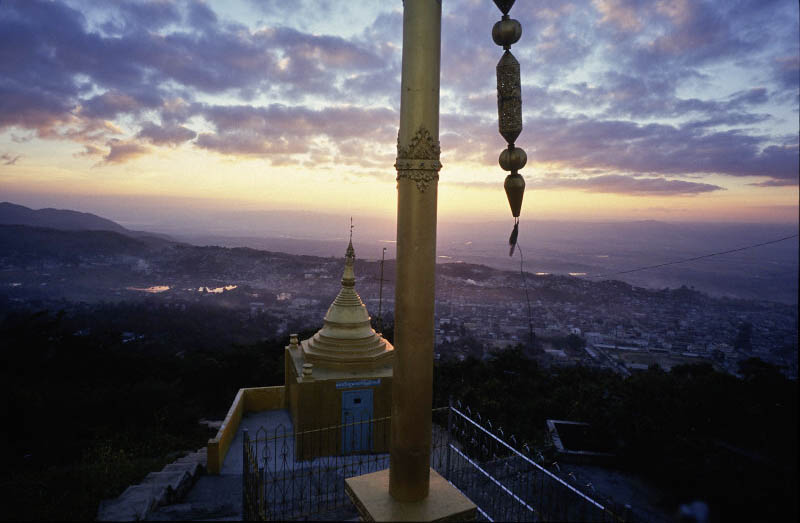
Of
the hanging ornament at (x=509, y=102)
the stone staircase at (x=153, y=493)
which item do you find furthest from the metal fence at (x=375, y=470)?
the hanging ornament at (x=509, y=102)

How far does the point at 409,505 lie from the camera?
417cm

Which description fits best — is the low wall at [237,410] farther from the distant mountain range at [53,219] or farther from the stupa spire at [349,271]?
the distant mountain range at [53,219]

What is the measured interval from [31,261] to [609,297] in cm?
5314

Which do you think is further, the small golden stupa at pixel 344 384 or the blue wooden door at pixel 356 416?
the blue wooden door at pixel 356 416

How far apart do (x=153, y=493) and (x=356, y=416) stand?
4.63 metres

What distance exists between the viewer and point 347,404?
33.5ft

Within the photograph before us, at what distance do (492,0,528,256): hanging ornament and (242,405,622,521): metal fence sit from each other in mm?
3447

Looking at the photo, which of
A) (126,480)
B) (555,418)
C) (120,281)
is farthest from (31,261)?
(555,418)

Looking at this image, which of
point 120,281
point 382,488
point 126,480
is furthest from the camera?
point 120,281

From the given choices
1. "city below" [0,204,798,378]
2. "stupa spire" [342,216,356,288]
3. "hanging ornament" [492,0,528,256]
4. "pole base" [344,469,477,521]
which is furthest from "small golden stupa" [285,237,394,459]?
"hanging ornament" [492,0,528,256]

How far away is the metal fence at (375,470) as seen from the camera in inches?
221

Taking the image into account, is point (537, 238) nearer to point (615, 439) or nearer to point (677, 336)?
point (677, 336)

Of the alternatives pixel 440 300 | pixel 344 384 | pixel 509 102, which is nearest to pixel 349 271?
pixel 344 384

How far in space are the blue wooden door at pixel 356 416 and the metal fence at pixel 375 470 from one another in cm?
3
